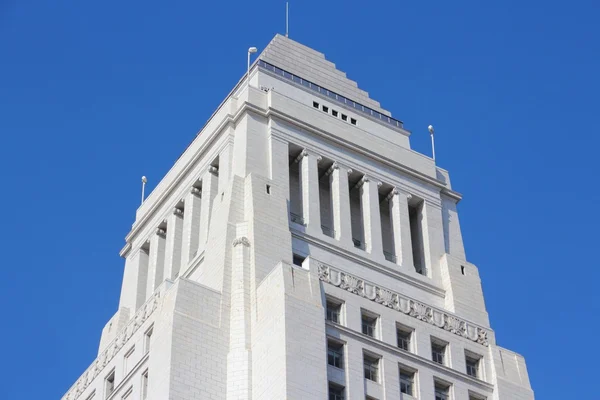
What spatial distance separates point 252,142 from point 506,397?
70.6ft

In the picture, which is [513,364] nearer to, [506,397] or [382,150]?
[506,397]

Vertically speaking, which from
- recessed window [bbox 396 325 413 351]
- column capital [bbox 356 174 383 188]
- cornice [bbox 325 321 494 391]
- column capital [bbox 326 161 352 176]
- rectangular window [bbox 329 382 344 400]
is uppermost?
column capital [bbox 326 161 352 176]

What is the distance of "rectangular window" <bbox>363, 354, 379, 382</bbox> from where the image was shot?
3226 inches

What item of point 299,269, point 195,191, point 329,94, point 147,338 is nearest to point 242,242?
point 299,269

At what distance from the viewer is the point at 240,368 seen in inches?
3123

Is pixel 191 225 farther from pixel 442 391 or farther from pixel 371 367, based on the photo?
pixel 442 391

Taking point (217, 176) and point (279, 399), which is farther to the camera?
point (217, 176)

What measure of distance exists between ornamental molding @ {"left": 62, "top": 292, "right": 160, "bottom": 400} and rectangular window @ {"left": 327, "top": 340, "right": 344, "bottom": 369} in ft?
32.7

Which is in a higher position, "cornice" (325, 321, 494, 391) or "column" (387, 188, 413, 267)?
"column" (387, 188, 413, 267)

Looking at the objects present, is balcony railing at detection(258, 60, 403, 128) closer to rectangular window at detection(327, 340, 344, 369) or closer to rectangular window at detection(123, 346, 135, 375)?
rectangular window at detection(123, 346, 135, 375)

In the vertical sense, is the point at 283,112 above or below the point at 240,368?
above

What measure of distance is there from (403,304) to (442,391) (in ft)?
18.0

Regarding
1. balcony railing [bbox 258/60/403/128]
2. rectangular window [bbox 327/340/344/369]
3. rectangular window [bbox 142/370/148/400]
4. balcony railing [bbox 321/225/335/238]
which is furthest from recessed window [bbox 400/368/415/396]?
balcony railing [bbox 258/60/403/128]

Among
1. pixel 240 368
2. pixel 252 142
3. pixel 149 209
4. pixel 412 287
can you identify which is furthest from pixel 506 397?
pixel 149 209
